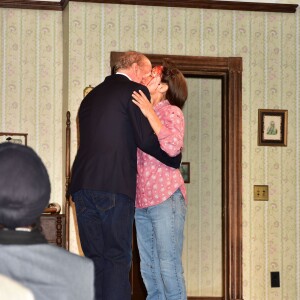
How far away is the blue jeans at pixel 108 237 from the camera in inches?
123

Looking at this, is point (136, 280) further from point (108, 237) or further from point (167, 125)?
point (108, 237)

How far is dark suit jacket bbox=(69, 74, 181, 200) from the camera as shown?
127 inches

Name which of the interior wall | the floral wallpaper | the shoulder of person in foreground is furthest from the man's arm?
the interior wall

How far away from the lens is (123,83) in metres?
3.35

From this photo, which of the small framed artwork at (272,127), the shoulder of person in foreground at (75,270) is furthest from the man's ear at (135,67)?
the small framed artwork at (272,127)

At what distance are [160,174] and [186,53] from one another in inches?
107

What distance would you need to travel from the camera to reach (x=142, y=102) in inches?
129

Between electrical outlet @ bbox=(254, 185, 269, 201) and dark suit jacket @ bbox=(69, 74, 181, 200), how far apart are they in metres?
2.97

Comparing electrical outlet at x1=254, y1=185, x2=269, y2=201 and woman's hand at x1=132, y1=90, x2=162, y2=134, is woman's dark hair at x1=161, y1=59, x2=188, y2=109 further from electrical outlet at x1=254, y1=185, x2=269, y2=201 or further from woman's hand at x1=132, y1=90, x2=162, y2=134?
electrical outlet at x1=254, y1=185, x2=269, y2=201

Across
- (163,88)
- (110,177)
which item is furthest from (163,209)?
(163,88)

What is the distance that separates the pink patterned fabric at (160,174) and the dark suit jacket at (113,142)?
205mm

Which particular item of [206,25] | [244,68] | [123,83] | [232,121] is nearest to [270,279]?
[232,121]

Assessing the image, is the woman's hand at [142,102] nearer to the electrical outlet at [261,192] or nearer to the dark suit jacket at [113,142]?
the dark suit jacket at [113,142]

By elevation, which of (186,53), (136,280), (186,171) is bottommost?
(136,280)
